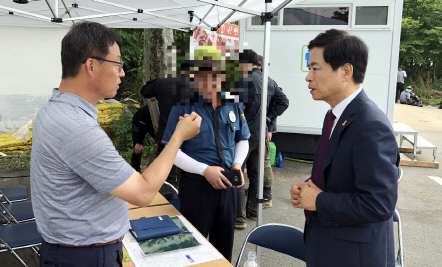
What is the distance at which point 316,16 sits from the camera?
5.77 metres

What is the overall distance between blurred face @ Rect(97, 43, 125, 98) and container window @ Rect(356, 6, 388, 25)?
5166mm

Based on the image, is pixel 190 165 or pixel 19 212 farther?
pixel 19 212

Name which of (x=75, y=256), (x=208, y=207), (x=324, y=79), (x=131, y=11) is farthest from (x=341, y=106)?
(x=131, y=11)

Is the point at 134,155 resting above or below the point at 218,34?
below

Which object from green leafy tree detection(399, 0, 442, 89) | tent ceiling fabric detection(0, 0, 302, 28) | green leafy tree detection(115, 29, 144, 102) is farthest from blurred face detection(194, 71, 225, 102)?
green leafy tree detection(399, 0, 442, 89)

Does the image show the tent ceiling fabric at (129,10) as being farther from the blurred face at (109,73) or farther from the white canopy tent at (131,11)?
the blurred face at (109,73)

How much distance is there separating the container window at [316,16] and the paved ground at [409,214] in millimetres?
2493

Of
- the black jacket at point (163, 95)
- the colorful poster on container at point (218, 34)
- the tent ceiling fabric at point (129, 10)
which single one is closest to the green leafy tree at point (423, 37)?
the colorful poster on container at point (218, 34)

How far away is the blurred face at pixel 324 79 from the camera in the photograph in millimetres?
1463

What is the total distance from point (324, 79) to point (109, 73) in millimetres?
858

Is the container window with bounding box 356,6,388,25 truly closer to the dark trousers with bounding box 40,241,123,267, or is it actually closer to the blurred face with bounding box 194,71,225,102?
the blurred face with bounding box 194,71,225,102

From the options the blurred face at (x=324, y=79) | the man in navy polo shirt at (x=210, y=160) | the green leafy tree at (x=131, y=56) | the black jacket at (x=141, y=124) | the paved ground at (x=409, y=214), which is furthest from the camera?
the green leafy tree at (x=131, y=56)

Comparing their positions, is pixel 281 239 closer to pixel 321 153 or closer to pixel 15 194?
pixel 321 153

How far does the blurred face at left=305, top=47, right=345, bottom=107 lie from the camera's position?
1.46 meters
